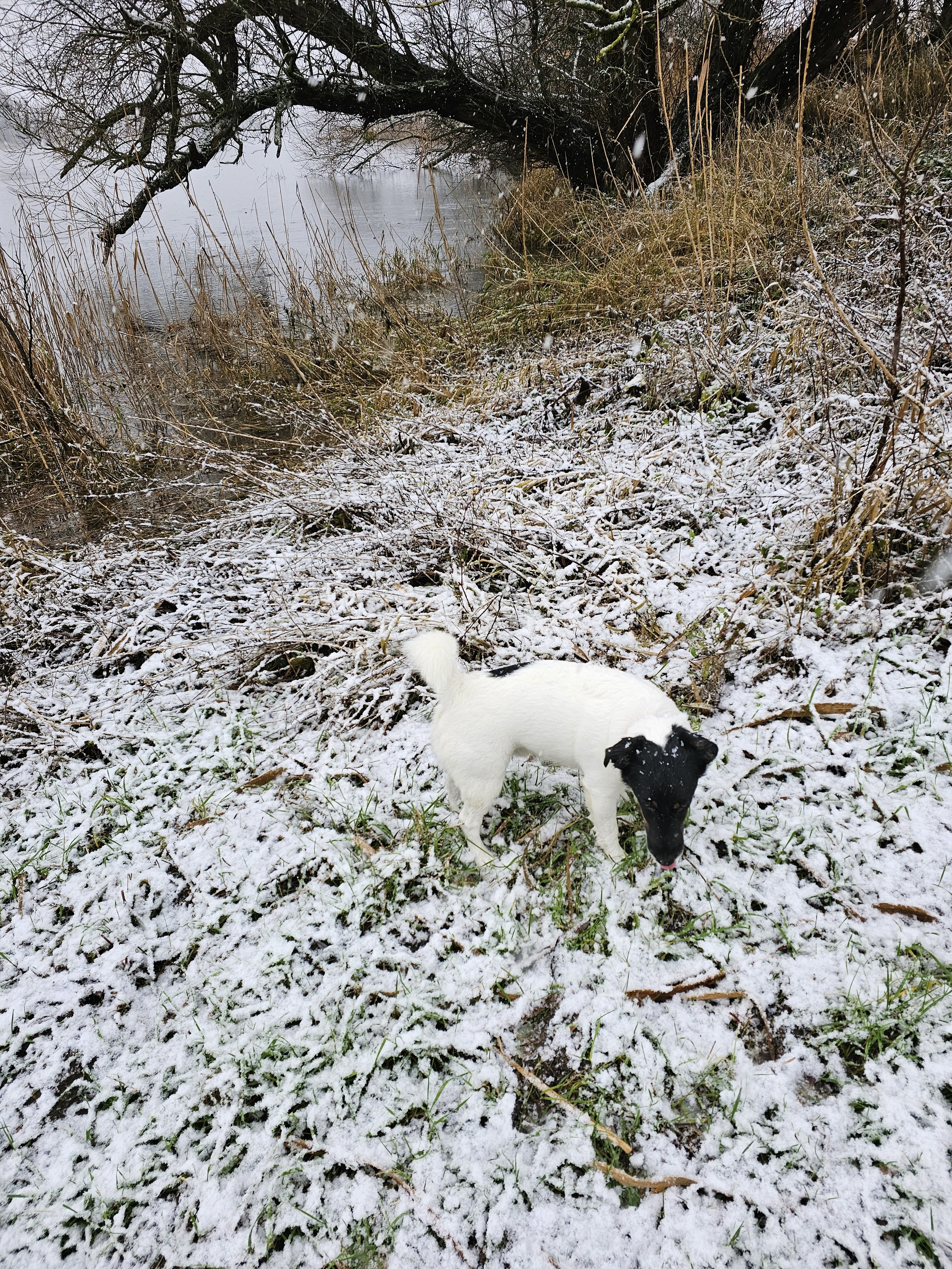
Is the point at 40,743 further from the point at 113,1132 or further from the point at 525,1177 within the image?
the point at 525,1177

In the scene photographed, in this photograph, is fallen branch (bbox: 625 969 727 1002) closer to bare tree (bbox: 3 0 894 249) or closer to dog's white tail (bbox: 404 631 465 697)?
dog's white tail (bbox: 404 631 465 697)

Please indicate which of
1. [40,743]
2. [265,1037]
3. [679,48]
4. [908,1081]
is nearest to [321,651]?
[40,743]

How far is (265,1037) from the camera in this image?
148 centimetres

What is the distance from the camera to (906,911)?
144 centimetres

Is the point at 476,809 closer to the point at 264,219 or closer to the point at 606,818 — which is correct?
the point at 606,818

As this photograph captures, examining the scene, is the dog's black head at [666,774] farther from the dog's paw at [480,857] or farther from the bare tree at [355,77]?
the bare tree at [355,77]

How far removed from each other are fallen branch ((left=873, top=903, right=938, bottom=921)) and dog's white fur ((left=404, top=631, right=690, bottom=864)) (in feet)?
1.97

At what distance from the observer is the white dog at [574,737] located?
1.45 meters

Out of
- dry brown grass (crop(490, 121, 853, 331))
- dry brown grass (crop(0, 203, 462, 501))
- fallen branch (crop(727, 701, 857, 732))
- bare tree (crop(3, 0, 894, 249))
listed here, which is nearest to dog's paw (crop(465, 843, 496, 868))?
fallen branch (crop(727, 701, 857, 732))

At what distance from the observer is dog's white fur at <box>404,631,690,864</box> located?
1.58m

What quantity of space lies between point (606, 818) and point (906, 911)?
702 millimetres

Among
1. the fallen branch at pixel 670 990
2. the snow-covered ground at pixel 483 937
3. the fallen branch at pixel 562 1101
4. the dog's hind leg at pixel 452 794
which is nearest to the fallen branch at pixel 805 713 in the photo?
the snow-covered ground at pixel 483 937

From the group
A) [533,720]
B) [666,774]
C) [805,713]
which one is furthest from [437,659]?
[805,713]

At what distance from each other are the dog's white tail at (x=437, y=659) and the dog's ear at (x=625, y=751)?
0.48 metres
